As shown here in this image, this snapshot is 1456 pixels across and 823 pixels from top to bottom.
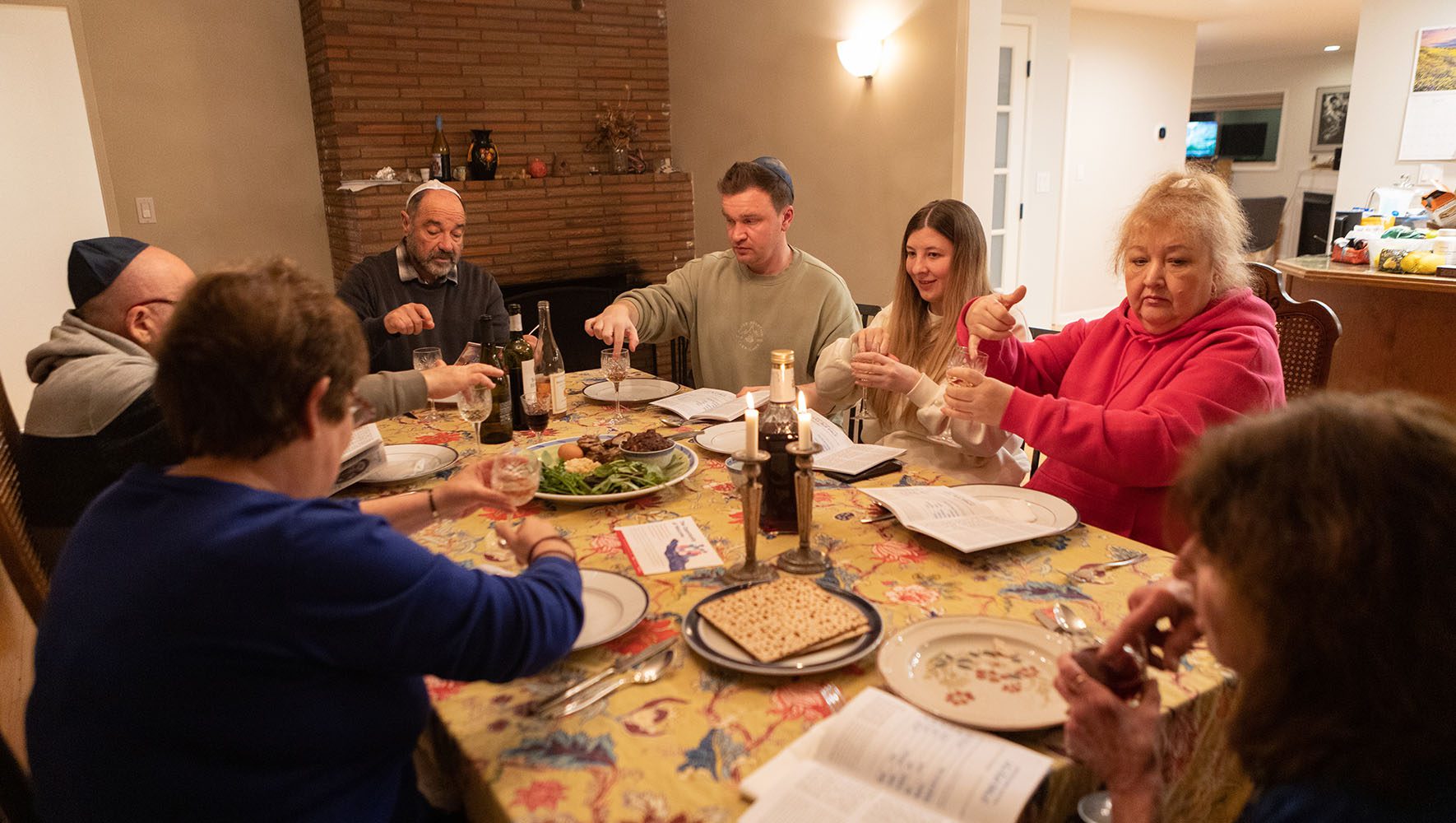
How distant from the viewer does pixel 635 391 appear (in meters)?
2.44

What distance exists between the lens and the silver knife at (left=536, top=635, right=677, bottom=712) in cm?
99

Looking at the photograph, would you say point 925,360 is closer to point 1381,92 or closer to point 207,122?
point 207,122

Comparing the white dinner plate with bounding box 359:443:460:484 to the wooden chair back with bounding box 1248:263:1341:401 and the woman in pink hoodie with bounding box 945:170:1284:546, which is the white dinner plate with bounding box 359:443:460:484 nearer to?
the woman in pink hoodie with bounding box 945:170:1284:546

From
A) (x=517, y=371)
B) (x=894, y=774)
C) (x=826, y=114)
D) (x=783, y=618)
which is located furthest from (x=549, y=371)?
(x=826, y=114)

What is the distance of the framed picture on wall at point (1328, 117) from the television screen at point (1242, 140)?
600mm

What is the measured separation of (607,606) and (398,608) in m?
0.39

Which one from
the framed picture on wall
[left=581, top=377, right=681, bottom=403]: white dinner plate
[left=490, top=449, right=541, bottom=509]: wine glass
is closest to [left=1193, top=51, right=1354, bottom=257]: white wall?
the framed picture on wall

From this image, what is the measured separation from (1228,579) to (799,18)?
447 cm

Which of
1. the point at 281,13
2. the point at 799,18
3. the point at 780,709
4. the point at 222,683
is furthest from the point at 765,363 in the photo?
the point at 281,13

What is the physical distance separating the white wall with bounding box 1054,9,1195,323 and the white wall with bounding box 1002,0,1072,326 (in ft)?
4.69

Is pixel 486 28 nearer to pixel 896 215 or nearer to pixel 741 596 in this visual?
pixel 896 215

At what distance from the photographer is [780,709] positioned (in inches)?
38.4

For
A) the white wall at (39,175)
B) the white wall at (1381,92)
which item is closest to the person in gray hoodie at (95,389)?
the white wall at (39,175)

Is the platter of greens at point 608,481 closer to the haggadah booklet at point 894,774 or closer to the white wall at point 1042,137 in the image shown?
the haggadah booklet at point 894,774
